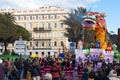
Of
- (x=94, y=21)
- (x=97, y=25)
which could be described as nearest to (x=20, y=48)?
(x=97, y=25)

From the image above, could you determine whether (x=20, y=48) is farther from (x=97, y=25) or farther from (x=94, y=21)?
(x=94, y=21)

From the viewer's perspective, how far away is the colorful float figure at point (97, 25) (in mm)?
37688

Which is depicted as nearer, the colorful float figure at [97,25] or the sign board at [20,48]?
the sign board at [20,48]

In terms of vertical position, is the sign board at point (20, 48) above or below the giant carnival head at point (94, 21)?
below

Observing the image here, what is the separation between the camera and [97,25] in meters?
38.2

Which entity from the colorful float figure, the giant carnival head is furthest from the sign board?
the giant carnival head

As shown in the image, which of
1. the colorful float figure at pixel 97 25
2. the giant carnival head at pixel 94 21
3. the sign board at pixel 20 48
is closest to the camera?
the sign board at pixel 20 48

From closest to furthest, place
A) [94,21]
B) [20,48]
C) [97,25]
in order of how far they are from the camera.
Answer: [20,48], [97,25], [94,21]

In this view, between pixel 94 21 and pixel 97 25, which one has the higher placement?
pixel 94 21

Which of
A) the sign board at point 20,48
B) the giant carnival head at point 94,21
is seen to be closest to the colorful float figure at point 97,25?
the giant carnival head at point 94,21

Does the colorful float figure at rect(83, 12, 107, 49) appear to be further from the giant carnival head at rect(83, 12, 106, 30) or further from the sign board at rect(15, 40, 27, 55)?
the sign board at rect(15, 40, 27, 55)

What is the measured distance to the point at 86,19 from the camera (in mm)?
38531

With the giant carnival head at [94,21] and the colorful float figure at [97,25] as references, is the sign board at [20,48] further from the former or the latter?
the giant carnival head at [94,21]

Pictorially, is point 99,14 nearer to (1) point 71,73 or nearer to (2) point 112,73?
(1) point 71,73
